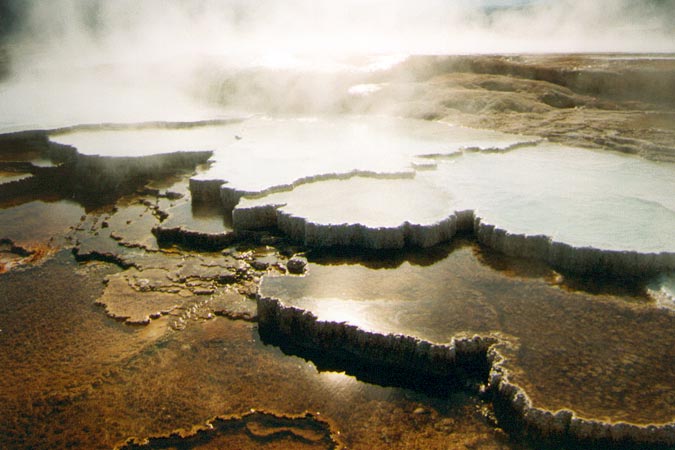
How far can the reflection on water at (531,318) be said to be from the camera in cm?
302

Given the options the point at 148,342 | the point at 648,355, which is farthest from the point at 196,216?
the point at 648,355

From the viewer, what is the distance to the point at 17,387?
345cm

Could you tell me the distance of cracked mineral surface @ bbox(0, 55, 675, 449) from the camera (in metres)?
3.10

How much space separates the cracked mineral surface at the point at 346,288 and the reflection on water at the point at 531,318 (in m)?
0.02

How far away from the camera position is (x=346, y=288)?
4070 millimetres

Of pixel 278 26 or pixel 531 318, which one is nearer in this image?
pixel 531 318

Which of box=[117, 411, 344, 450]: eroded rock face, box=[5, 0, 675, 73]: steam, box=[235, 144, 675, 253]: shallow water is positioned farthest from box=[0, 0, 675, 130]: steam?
box=[117, 411, 344, 450]: eroded rock face

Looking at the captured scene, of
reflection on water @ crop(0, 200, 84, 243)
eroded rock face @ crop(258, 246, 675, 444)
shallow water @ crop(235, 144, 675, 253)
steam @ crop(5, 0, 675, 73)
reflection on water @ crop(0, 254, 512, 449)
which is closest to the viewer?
eroded rock face @ crop(258, 246, 675, 444)

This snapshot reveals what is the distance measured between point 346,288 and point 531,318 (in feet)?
4.15

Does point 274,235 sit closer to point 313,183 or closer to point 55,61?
point 313,183

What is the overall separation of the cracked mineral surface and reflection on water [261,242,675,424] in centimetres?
2

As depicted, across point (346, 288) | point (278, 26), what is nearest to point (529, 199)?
point (346, 288)

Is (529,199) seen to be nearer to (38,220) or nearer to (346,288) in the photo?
(346,288)

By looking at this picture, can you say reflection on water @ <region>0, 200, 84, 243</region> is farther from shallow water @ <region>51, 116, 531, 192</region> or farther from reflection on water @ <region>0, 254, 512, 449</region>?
reflection on water @ <region>0, 254, 512, 449</region>
